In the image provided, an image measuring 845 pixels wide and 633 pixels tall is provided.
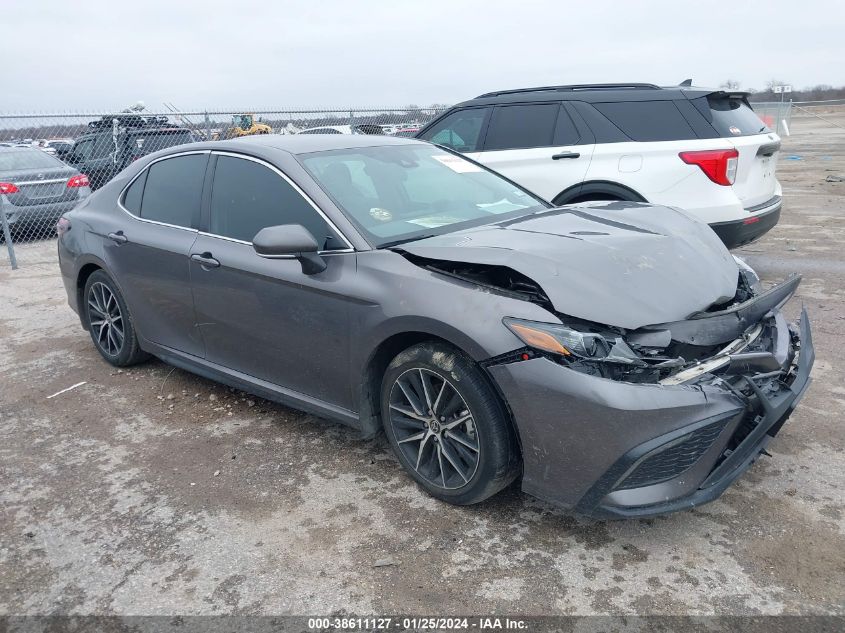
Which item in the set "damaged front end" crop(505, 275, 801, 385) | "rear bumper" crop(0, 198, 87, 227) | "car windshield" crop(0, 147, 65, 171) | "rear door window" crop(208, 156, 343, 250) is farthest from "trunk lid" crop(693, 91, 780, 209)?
"car windshield" crop(0, 147, 65, 171)

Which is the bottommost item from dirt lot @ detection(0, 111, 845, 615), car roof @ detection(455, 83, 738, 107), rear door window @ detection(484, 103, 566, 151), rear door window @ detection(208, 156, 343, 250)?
dirt lot @ detection(0, 111, 845, 615)

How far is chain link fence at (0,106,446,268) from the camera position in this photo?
959 cm

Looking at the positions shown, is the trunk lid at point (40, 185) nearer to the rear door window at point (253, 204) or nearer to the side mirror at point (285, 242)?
the rear door window at point (253, 204)

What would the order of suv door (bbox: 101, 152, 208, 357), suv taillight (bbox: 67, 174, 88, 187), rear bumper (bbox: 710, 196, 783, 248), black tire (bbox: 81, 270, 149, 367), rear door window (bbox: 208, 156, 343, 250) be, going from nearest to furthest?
rear door window (bbox: 208, 156, 343, 250)
suv door (bbox: 101, 152, 208, 357)
black tire (bbox: 81, 270, 149, 367)
rear bumper (bbox: 710, 196, 783, 248)
suv taillight (bbox: 67, 174, 88, 187)

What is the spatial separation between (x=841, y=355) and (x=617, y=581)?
307 centimetres

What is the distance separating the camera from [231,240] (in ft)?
12.8

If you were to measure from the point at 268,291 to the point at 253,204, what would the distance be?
1.80ft

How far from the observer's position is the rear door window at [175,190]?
4.22 m

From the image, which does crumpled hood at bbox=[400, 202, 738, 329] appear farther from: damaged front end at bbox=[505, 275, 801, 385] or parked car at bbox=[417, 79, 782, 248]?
parked car at bbox=[417, 79, 782, 248]

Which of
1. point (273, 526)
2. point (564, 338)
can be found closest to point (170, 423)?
point (273, 526)

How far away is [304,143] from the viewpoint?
13.3ft

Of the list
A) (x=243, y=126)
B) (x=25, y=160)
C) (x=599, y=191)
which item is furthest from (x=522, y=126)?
(x=25, y=160)

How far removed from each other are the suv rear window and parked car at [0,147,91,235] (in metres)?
8.75

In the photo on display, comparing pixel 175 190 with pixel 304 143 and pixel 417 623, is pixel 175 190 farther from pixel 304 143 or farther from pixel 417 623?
pixel 417 623
